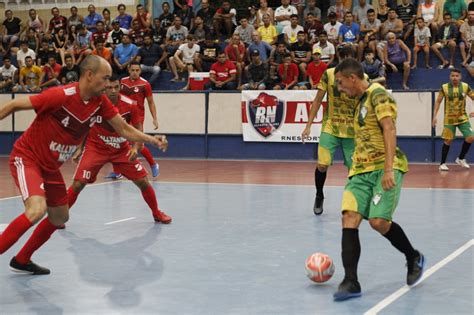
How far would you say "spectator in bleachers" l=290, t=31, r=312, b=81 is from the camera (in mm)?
22562

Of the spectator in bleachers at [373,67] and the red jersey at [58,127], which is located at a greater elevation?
the red jersey at [58,127]

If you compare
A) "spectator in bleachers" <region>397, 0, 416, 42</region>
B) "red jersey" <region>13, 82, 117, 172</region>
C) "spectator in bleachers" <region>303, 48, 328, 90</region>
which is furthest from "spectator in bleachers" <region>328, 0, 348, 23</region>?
"red jersey" <region>13, 82, 117, 172</region>

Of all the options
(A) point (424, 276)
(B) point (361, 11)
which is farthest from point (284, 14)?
(A) point (424, 276)

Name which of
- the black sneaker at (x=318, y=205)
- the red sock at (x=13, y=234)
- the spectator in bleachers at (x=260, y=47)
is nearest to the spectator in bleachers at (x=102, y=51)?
the spectator in bleachers at (x=260, y=47)

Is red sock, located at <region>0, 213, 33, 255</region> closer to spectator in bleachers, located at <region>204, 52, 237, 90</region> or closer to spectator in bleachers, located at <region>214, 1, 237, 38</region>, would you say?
spectator in bleachers, located at <region>204, 52, 237, 90</region>

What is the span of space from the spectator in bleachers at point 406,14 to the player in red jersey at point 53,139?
17170 mm

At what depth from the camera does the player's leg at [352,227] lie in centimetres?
633

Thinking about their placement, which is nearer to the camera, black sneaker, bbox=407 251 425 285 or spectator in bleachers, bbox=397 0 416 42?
black sneaker, bbox=407 251 425 285

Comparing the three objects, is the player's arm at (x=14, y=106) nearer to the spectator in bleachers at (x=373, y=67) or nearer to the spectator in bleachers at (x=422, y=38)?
the spectator in bleachers at (x=373, y=67)

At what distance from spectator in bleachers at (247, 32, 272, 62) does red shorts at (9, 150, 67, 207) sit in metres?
16.3

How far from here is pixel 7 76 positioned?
2609 cm

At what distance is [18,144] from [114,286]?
1542 mm

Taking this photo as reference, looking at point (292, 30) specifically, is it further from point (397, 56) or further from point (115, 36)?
point (115, 36)

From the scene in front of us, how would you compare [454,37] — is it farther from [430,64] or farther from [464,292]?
[464,292]
